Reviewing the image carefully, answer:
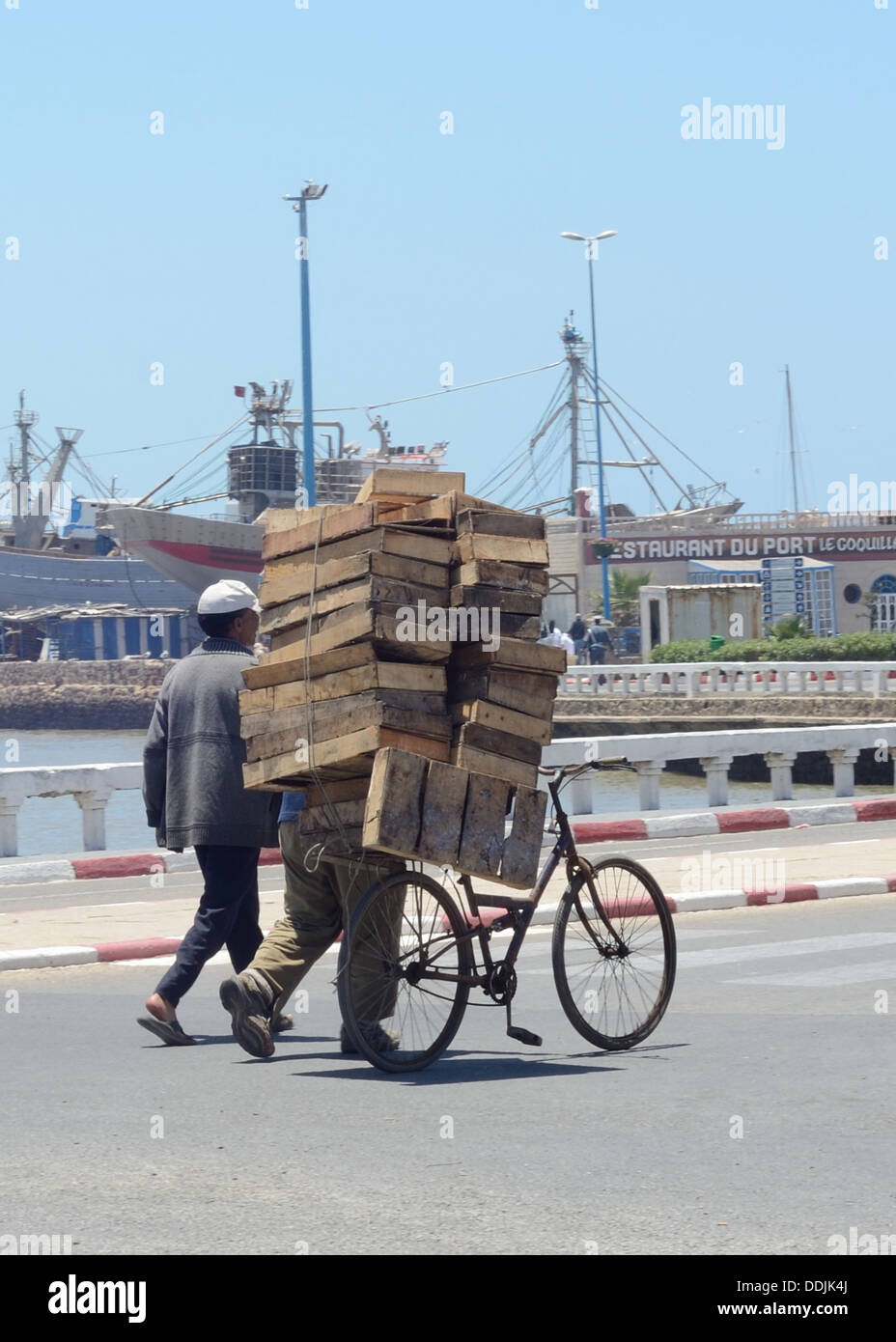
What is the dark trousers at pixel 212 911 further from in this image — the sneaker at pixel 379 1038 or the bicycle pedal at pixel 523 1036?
the bicycle pedal at pixel 523 1036

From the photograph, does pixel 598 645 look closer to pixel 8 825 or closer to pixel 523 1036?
pixel 8 825

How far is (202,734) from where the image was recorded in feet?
25.1

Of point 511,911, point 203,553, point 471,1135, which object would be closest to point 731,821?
point 511,911

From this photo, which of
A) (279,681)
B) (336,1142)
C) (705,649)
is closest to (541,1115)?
(336,1142)

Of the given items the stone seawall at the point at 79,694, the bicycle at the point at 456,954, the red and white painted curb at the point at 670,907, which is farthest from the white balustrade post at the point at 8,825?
the stone seawall at the point at 79,694

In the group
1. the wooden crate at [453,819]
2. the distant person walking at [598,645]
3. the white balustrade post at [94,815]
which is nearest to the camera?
the wooden crate at [453,819]

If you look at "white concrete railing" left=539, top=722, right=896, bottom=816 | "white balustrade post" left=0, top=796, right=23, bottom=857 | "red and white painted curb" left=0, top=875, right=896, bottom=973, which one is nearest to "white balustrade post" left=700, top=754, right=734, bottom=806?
"white concrete railing" left=539, top=722, right=896, bottom=816

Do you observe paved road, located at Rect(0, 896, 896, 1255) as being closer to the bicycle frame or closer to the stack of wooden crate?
the bicycle frame

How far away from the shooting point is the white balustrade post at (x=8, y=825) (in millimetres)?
16500

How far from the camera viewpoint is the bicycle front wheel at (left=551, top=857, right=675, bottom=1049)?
24.2 ft

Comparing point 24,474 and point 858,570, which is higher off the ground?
point 24,474
